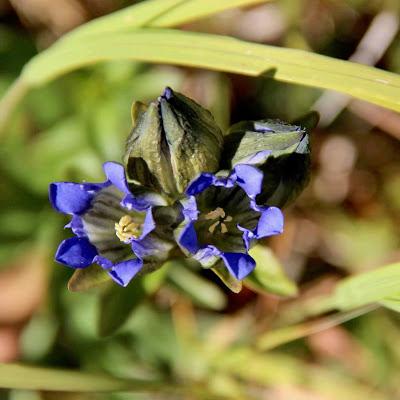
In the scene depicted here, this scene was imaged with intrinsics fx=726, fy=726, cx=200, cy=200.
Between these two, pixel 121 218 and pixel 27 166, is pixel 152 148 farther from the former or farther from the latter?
pixel 27 166

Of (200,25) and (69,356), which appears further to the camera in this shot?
(200,25)

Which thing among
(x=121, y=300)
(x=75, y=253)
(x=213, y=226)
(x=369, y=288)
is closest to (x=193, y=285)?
(x=121, y=300)

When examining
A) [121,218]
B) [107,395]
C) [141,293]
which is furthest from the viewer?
[107,395]

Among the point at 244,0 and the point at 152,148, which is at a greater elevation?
the point at 244,0

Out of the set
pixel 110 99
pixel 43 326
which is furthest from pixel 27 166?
pixel 43 326

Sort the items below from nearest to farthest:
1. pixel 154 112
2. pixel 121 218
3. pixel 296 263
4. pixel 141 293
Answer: pixel 154 112 < pixel 121 218 < pixel 141 293 < pixel 296 263

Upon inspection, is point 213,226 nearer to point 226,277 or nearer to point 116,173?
point 226,277

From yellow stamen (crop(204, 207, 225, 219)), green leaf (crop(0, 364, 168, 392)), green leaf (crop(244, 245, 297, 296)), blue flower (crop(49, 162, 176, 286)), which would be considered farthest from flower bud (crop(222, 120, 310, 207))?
green leaf (crop(0, 364, 168, 392))

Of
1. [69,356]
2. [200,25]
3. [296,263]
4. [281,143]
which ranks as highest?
[281,143]

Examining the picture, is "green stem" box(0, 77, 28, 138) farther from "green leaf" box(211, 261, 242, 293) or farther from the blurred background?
"green leaf" box(211, 261, 242, 293)
